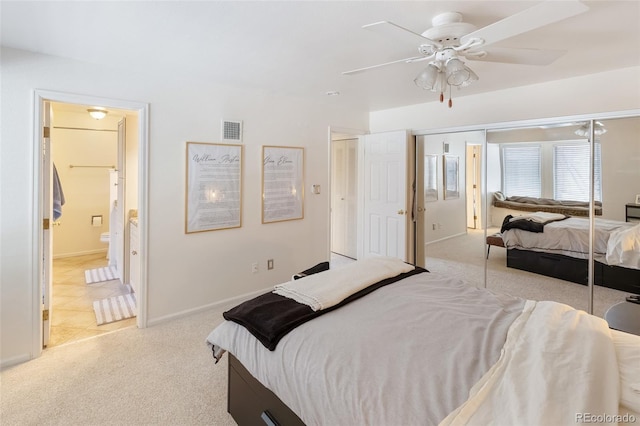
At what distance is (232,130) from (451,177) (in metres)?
2.59

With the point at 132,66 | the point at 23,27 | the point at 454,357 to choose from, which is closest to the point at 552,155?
the point at 454,357

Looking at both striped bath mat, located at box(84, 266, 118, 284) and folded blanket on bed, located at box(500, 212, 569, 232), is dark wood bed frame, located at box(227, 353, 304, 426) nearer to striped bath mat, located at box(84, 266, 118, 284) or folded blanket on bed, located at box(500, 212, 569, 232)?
folded blanket on bed, located at box(500, 212, 569, 232)

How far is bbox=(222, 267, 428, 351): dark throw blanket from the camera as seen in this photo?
1566mm

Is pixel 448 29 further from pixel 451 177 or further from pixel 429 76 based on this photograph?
pixel 451 177

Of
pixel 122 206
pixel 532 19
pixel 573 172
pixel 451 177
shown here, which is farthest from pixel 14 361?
pixel 573 172

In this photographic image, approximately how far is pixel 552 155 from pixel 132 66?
12.9 ft

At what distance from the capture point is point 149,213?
3.02 m

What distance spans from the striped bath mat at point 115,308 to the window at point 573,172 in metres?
4.37

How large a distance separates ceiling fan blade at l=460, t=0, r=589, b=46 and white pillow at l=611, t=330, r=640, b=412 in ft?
4.48

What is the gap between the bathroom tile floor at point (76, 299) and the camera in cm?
302

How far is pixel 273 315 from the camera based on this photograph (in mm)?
1679

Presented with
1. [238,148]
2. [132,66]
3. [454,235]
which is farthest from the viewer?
[454,235]

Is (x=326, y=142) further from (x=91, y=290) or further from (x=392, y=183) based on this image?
(x=91, y=290)

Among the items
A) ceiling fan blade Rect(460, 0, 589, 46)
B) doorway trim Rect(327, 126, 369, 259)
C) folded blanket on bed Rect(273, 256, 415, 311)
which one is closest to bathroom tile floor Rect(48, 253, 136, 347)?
folded blanket on bed Rect(273, 256, 415, 311)
